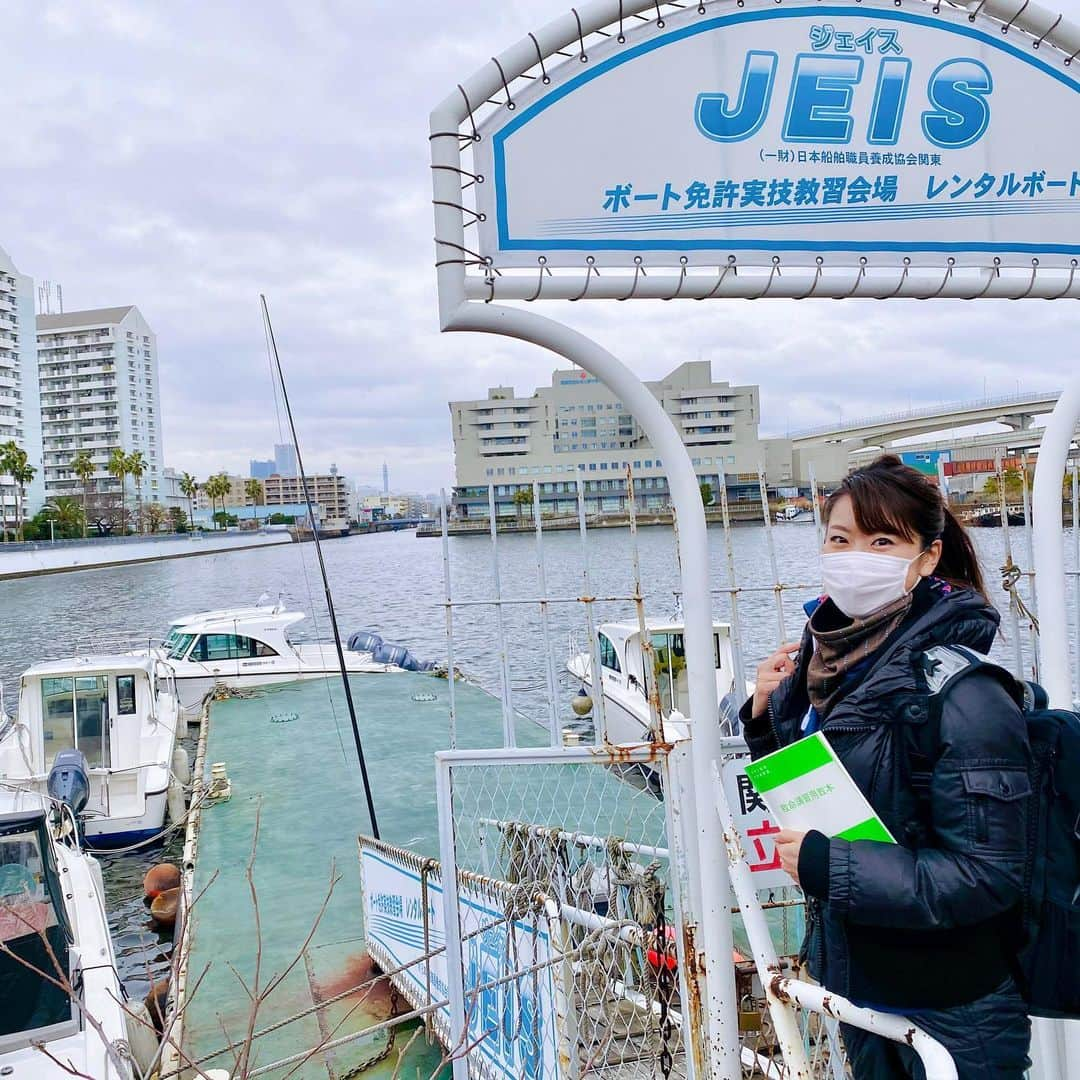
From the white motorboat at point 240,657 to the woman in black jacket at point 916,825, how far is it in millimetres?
17552

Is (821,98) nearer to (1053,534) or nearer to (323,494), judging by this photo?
(1053,534)

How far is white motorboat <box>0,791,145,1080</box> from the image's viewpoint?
4.66 meters

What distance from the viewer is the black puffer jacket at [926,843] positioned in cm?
142

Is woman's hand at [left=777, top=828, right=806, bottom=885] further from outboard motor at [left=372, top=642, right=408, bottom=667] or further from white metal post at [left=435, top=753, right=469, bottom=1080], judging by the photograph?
outboard motor at [left=372, top=642, right=408, bottom=667]

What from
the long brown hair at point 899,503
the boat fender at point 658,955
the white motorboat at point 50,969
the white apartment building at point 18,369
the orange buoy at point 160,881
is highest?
the white apartment building at point 18,369

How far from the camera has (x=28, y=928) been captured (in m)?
4.87

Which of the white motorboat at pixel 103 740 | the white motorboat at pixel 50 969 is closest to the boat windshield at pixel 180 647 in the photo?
the white motorboat at pixel 103 740

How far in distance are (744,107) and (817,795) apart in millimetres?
2004

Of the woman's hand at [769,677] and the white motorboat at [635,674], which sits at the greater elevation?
the woman's hand at [769,677]

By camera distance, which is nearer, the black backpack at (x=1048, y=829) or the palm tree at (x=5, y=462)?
the black backpack at (x=1048, y=829)

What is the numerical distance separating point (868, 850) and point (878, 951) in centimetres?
21

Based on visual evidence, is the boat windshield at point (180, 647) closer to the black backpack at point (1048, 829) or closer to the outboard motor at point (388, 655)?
the outboard motor at point (388, 655)

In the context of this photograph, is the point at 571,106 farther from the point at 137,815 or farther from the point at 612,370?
the point at 137,815

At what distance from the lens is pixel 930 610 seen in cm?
166
